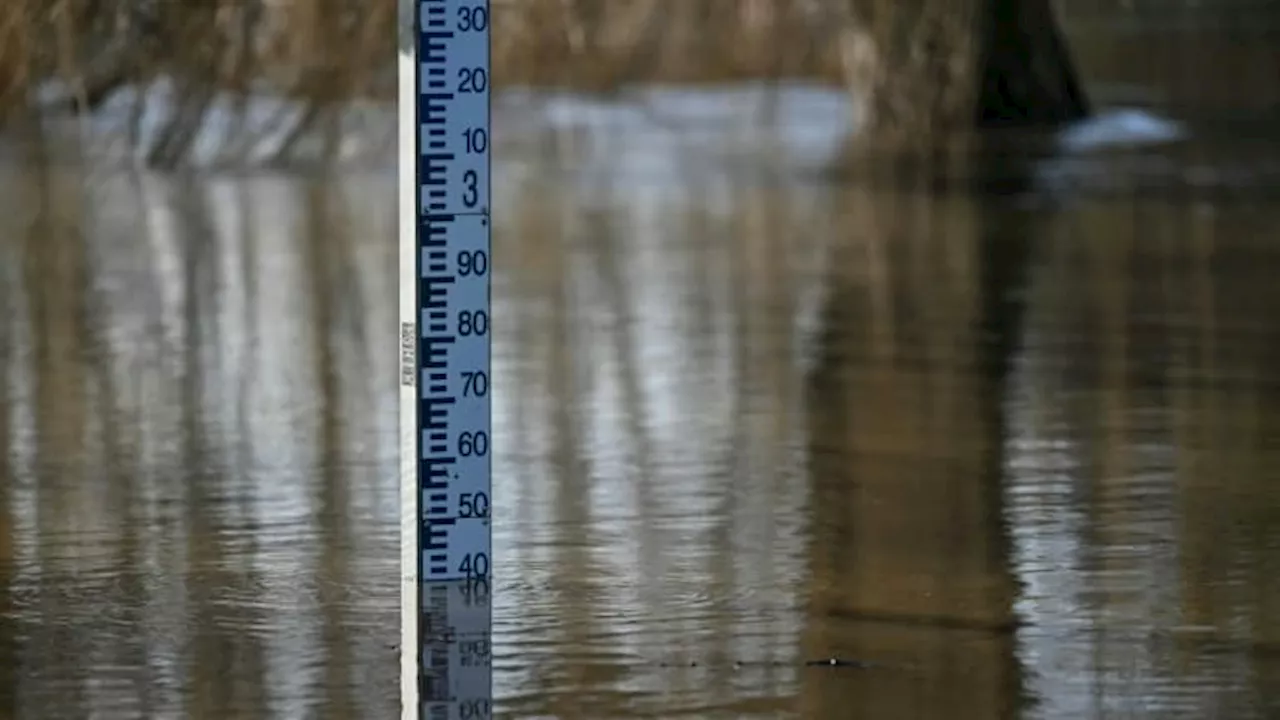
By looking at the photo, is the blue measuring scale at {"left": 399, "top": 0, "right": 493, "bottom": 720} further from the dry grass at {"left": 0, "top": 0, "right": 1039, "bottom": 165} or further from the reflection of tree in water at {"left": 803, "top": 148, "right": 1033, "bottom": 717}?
the dry grass at {"left": 0, "top": 0, "right": 1039, "bottom": 165}

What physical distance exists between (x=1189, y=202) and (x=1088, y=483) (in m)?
9.73

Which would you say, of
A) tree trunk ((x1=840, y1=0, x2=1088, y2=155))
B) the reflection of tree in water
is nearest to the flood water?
the reflection of tree in water

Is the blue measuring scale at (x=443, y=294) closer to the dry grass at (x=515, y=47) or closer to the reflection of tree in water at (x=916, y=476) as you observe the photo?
the reflection of tree in water at (x=916, y=476)

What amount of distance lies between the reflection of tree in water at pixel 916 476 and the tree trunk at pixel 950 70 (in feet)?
20.9

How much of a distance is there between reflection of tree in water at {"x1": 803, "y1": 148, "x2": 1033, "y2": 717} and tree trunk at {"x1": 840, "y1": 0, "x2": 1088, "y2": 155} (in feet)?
20.9

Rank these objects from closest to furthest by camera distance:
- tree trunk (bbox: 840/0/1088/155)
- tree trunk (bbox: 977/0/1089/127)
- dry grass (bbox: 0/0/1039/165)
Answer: dry grass (bbox: 0/0/1039/165), tree trunk (bbox: 840/0/1088/155), tree trunk (bbox: 977/0/1089/127)

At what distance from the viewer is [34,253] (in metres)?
15.6

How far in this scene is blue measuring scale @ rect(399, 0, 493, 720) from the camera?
655 centimetres

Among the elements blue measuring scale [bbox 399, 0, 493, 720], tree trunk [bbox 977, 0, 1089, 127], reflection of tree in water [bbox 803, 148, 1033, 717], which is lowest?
reflection of tree in water [bbox 803, 148, 1033, 717]

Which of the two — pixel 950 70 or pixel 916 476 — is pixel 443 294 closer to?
pixel 916 476

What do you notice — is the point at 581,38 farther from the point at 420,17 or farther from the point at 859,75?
the point at 420,17

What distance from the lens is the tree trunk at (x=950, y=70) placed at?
22141mm

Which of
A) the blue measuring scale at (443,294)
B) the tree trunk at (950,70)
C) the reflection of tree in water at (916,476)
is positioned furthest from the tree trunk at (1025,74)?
the blue measuring scale at (443,294)

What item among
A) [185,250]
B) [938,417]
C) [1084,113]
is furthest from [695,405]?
[1084,113]
